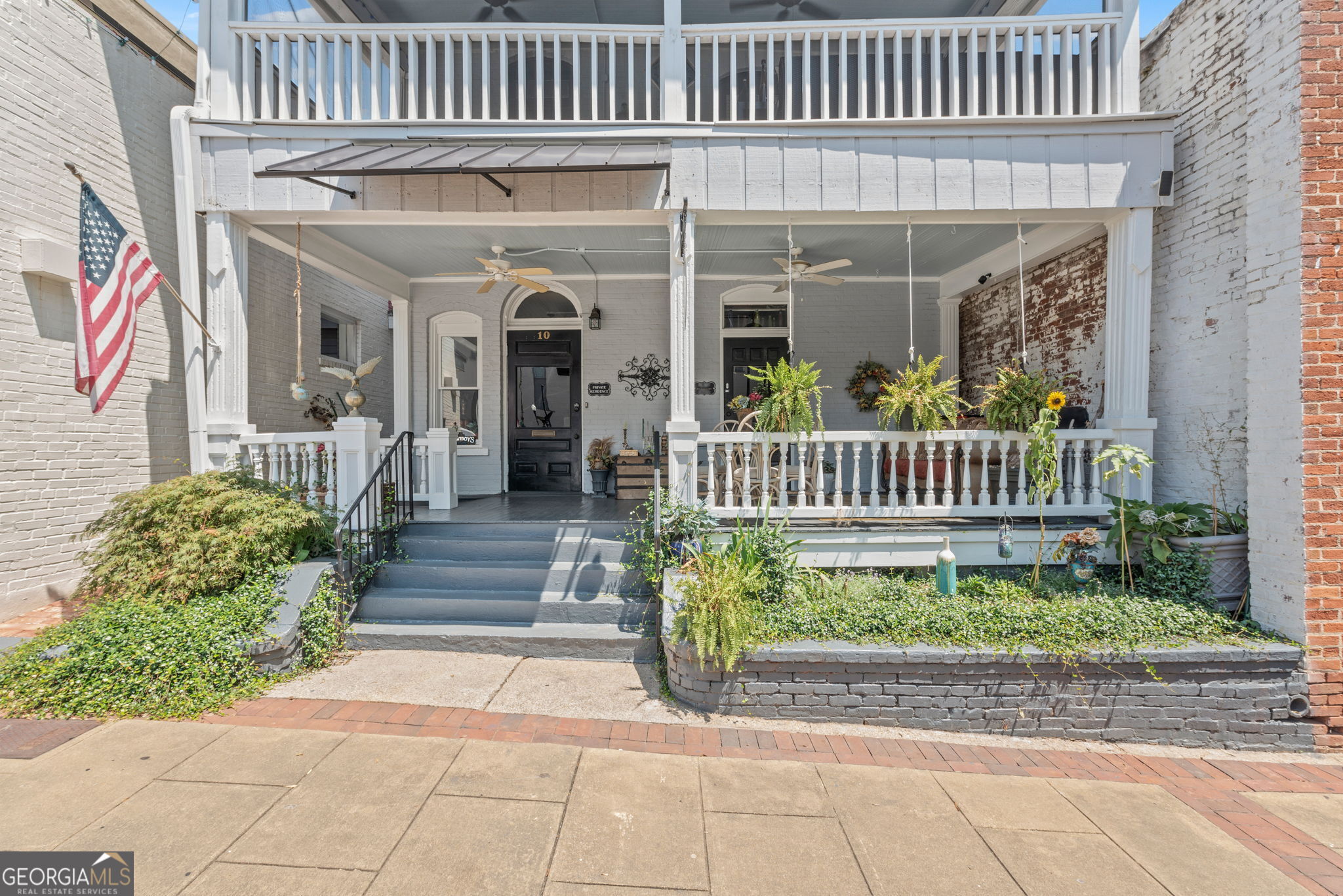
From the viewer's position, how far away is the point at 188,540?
407 centimetres

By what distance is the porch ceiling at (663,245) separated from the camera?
5.80 m

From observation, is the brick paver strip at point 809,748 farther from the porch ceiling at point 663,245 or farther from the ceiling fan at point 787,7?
the ceiling fan at point 787,7

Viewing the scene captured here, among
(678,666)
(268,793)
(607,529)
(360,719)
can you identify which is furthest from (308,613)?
(678,666)

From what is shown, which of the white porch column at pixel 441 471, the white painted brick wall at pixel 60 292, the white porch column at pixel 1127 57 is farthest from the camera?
the white porch column at pixel 441 471

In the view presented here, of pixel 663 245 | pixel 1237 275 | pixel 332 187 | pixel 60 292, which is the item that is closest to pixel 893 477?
pixel 1237 275

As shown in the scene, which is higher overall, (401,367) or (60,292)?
(60,292)

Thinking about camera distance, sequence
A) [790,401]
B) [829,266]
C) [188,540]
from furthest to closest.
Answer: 1. [829,266]
2. [790,401]
3. [188,540]

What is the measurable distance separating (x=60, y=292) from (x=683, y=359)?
5.20 metres

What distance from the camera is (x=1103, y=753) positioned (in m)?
3.45

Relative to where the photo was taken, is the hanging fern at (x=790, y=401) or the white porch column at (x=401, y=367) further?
the white porch column at (x=401, y=367)

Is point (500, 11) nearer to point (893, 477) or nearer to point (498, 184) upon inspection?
point (498, 184)

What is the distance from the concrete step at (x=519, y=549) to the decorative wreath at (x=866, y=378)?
4.21 m

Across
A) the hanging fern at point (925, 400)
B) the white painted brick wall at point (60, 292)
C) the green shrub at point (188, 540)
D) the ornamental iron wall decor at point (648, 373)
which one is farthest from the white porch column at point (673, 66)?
the white painted brick wall at point (60, 292)
